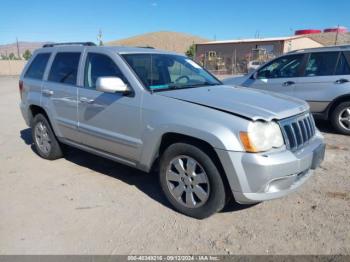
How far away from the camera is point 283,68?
785cm

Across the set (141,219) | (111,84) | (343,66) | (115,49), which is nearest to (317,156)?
(141,219)

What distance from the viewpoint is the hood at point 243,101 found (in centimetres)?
345

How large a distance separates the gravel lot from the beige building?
Answer: 31463 millimetres

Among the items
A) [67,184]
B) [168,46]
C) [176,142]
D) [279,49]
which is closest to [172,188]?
[176,142]

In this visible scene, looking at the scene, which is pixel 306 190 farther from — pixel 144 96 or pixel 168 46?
pixel 168 46

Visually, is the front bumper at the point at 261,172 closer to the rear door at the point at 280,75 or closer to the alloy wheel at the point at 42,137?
the alloy wheel at the point at 42,137

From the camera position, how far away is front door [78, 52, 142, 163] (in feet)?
13.5

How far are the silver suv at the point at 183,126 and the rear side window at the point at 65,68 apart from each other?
0.02 meters

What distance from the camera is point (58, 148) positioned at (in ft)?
18.7

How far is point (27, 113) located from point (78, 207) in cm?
273

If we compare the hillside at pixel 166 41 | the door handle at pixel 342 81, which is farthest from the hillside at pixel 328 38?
the door handle at pixel 342 81

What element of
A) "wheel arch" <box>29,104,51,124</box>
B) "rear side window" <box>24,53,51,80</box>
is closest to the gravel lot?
"wheel arch" <box>29,104,51,124</box>

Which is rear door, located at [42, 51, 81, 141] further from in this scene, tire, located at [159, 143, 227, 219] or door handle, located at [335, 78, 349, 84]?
door handle, located at [335, 78, 349, 84]

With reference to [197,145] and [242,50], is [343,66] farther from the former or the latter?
[242,50]
